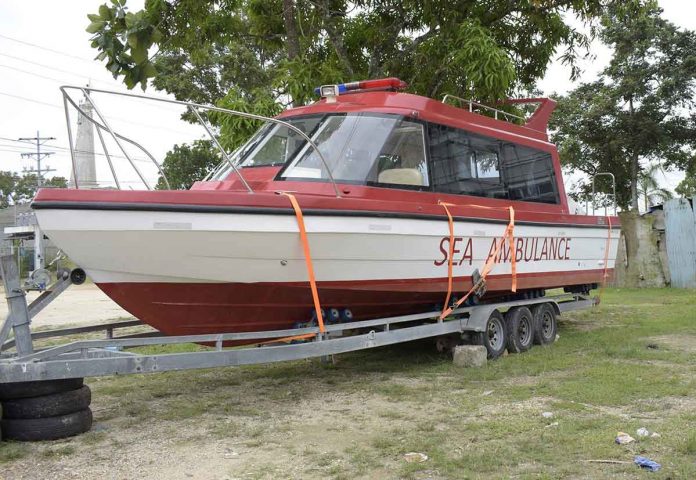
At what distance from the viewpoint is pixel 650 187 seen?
27.6 m

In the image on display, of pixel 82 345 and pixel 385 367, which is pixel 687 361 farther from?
pixel 82 345

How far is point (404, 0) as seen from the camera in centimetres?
1175

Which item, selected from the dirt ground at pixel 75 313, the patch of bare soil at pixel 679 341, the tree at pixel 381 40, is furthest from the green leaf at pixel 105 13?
the dirt ground at pixel 75 313

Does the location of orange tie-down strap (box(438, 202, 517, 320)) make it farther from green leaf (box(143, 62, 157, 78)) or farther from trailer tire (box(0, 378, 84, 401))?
trailer tire (box(0, 378, 84, 401))

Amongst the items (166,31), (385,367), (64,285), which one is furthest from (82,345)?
(166,31)

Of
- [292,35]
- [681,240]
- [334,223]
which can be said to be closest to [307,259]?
[334,223]

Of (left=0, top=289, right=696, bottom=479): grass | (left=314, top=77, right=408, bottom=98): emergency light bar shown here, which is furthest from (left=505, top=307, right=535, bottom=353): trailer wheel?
(left=314, top=77, right=408, bottom=98): emergency light bar

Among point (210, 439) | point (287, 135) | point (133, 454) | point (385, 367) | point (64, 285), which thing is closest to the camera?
point (133, 454)

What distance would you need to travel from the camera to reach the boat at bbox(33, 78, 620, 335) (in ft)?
18.2

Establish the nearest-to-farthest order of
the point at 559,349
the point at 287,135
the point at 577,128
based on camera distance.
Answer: the point at 287,135 → the point at 559,349 → the point at 577,128

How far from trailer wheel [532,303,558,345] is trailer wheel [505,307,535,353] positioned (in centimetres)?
12

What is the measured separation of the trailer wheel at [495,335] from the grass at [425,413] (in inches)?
10.5

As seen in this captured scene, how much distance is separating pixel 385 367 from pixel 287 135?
277 centimetres

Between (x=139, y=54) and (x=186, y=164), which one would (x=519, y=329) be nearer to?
(x=139, y=54)
